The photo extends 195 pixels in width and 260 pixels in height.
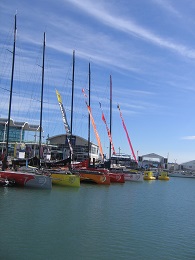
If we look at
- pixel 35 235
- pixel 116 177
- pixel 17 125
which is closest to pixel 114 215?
pixel 35 235

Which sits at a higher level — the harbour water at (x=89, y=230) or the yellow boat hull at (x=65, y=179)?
the yellow boat hull at (x=65, y=179)

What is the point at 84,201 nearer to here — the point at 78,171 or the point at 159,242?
the point at 159,242

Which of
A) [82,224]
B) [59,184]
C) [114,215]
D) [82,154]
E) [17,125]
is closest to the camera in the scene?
[82,224]

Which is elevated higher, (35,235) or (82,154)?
(82,154)

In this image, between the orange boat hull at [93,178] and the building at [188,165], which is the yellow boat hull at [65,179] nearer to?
the orange boat hull at [93,178]

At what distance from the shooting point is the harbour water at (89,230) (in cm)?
1549

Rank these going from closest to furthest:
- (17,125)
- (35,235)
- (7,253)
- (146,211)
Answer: (7,253) → (35,235) → (146,211) → (17,125)

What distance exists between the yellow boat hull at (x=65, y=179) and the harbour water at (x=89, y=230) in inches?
401

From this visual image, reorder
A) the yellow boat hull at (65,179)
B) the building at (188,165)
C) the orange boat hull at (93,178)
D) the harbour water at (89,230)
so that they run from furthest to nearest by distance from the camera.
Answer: the building at (188,165) < the orange boat hull at (93,178) < the yellow boat hull at (65,179) < the harbour water at (89,230)

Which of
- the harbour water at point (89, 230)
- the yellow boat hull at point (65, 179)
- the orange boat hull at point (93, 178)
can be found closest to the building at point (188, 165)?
the orange boat hull at point (93, 178)

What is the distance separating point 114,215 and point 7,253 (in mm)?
12212

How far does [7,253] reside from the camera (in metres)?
14.4

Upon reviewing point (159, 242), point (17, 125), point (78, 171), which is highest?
point (17, 125)

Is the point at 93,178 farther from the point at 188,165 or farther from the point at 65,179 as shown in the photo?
the point at 188,165
